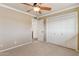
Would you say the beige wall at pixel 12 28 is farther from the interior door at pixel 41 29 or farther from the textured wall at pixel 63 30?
the textured wall at pixel 63 30

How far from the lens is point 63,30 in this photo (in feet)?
13.1

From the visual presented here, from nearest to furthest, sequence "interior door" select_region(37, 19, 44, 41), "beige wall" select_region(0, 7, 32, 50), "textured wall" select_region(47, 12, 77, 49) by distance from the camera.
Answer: "beige wall" select_region(0, 7, 32, 50), "textured wall" select_region(47, 12, 77, 49), "interior door" select_region(37, 19, 44, 41)

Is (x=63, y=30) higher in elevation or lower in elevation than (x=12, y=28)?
lower

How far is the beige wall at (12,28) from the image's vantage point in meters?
3.13

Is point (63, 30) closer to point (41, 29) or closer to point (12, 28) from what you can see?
point (41, 29)

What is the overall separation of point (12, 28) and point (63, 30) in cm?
259

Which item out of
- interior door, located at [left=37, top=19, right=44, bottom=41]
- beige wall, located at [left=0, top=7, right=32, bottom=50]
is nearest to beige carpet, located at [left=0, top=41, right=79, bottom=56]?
beige wall, located at [left=0, top=7, right=32, bottom=50]

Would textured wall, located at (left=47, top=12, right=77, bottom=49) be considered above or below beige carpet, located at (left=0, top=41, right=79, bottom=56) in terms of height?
above

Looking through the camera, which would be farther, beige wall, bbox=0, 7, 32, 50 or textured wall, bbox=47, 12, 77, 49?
textured wall, bbox=47, 12, 77, 49

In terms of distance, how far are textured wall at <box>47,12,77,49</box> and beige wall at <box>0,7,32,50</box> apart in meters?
1.47

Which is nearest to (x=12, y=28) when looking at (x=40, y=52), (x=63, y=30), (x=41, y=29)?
(x=40, y=52)

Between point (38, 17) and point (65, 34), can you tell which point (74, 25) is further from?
point (38, 17)

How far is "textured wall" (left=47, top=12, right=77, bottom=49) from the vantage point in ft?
11.5

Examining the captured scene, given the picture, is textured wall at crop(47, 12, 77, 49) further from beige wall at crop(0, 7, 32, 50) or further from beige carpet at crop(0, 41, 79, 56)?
beige wall at crop(0, 7, 32, 50)
